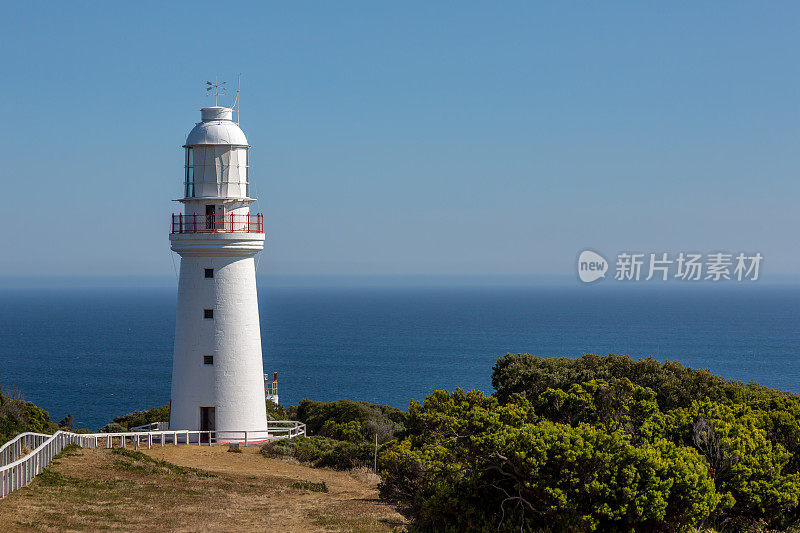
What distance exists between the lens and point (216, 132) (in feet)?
90.4

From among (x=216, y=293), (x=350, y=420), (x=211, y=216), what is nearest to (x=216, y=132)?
(x=211, y=216)

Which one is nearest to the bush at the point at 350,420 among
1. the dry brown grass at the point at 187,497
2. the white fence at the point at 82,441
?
the white fence at the point at 82,441

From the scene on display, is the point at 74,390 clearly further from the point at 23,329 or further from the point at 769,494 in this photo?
the point at 23,329

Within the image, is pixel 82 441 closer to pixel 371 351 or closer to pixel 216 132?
pixel 216 132

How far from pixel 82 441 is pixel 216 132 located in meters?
10.3

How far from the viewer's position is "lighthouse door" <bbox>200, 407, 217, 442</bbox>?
89.4 ft

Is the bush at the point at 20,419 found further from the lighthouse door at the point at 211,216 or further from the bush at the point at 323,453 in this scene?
the lighthouse door at the point at 211,216

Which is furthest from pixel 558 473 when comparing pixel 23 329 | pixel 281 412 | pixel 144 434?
pixel 23 329

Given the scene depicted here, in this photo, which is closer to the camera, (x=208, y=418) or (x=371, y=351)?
(x=208, y=418)

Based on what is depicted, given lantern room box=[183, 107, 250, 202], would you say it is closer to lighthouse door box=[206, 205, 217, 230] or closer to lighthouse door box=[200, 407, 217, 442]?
lighthouse door box=[206, 205, 217, 230]

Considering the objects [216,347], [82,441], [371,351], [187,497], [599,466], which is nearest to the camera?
[599,466]

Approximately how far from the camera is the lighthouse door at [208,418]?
89.4 ft

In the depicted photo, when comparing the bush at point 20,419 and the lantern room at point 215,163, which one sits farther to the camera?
the lantern room at point 215,163

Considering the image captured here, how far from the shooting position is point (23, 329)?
157 meters
